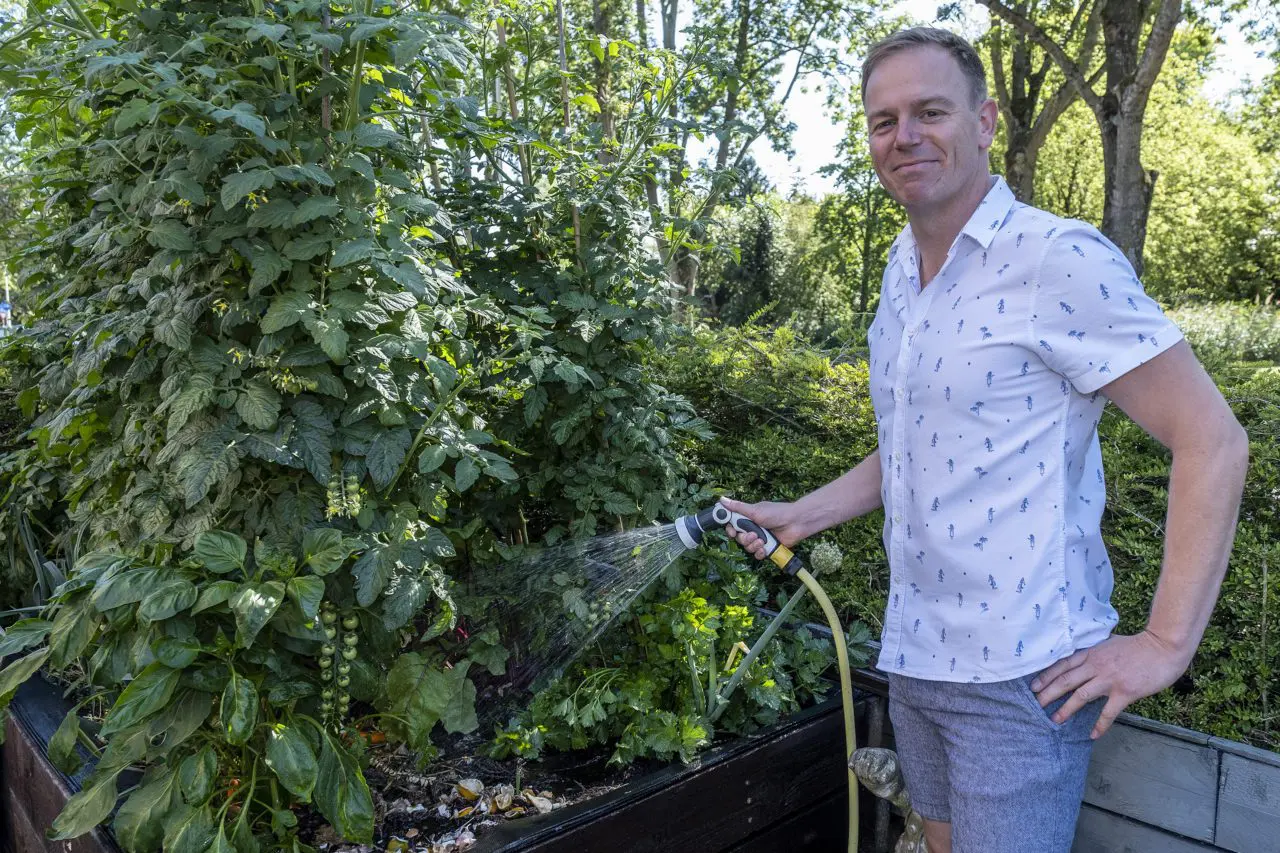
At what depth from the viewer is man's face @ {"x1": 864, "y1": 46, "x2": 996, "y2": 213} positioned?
1.61 m

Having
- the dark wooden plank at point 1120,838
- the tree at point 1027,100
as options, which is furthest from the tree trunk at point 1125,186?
the dark wooden plank at point 1120,838

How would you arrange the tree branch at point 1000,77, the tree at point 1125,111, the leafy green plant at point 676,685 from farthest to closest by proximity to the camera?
the tree branch at point 1000,77
the tree at point 1125,111
the leafy green plant at point 676,685

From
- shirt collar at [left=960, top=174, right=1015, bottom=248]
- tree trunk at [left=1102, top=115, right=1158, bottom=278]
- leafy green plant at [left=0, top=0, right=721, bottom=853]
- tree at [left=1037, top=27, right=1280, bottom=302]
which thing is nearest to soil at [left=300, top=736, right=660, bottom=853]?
leafy green plant at [left=0, top=0, right=721, bottom=853]

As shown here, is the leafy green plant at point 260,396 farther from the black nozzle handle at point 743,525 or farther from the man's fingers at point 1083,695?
the man's fingers at point 1083,695

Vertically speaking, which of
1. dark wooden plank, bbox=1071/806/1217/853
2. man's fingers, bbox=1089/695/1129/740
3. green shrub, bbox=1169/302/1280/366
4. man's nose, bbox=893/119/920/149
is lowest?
green shrub, bbox=1169/302/1280/366

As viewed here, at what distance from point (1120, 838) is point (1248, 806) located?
1.07 feet

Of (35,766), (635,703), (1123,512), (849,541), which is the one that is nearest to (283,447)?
(635,703)

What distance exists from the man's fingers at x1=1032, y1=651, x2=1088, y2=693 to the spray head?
0.64 meters

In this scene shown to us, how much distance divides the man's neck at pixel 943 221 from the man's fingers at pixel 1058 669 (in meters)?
0.74

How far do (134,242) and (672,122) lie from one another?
1576 millimetres

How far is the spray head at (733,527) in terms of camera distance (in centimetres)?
204

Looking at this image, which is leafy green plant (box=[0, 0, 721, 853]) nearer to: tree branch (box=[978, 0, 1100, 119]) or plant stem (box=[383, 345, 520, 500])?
plant stem (box=[383, 345, 520, 500])

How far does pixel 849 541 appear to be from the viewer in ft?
10.2

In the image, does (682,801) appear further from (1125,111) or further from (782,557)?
(1125,111)
